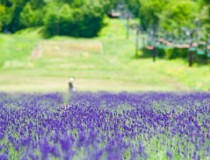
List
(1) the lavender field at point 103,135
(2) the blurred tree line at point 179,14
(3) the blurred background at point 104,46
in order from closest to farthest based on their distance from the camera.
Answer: (1) the lavender field at point 103,135 < (3) the blurred background at point 104,46 < (2) the blurred tree line at point 179,14

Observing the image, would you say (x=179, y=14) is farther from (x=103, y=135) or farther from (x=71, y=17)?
(x=103, y=135)

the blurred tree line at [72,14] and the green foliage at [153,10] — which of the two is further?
the blurred tree line at [72,14]

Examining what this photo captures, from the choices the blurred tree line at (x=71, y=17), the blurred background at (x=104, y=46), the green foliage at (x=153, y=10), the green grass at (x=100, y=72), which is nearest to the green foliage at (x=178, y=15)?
the blurred background at (x=104, y=46)

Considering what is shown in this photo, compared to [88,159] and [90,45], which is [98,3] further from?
[88,159]

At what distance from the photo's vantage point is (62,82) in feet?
140

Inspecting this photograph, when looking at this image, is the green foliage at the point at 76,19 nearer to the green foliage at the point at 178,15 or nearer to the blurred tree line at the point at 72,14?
the blurred tree line at the point at 72,14

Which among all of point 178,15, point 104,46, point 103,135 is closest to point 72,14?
point 104,46

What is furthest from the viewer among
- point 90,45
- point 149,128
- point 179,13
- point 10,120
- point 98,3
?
point 98,3

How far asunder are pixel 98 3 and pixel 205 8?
58.4 meters

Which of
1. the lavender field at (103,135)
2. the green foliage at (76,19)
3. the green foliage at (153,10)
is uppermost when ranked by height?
the lavender field at (103,135)

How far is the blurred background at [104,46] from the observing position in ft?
140

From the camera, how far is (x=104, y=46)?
92.7 meters

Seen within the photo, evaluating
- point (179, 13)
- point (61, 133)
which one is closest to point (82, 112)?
point (61, 133)

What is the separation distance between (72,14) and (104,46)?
2208 cm
